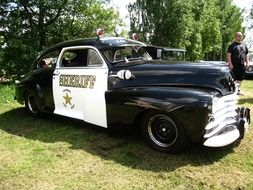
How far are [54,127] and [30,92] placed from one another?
133 centimetres

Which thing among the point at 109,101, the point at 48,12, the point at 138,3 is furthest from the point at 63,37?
the point at 138,3

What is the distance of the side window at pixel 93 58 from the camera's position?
6539 millimetres

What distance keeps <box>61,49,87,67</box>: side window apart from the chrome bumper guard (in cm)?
290

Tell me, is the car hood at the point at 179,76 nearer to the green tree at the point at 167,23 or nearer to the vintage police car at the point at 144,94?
the vintage police car at the point at 144,94

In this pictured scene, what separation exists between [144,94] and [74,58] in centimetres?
222

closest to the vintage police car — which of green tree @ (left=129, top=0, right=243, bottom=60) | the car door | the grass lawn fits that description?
the car door

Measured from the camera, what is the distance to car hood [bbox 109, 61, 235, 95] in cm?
544

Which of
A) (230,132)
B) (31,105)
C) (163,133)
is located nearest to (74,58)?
(31,105)

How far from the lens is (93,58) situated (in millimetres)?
6656

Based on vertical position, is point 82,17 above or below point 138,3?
below

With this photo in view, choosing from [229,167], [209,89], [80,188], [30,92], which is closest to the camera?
[80,188]

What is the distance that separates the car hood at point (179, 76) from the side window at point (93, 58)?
0.52 metres

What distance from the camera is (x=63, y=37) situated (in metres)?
17.2

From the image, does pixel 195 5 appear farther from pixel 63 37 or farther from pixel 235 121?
pixel 235 121
